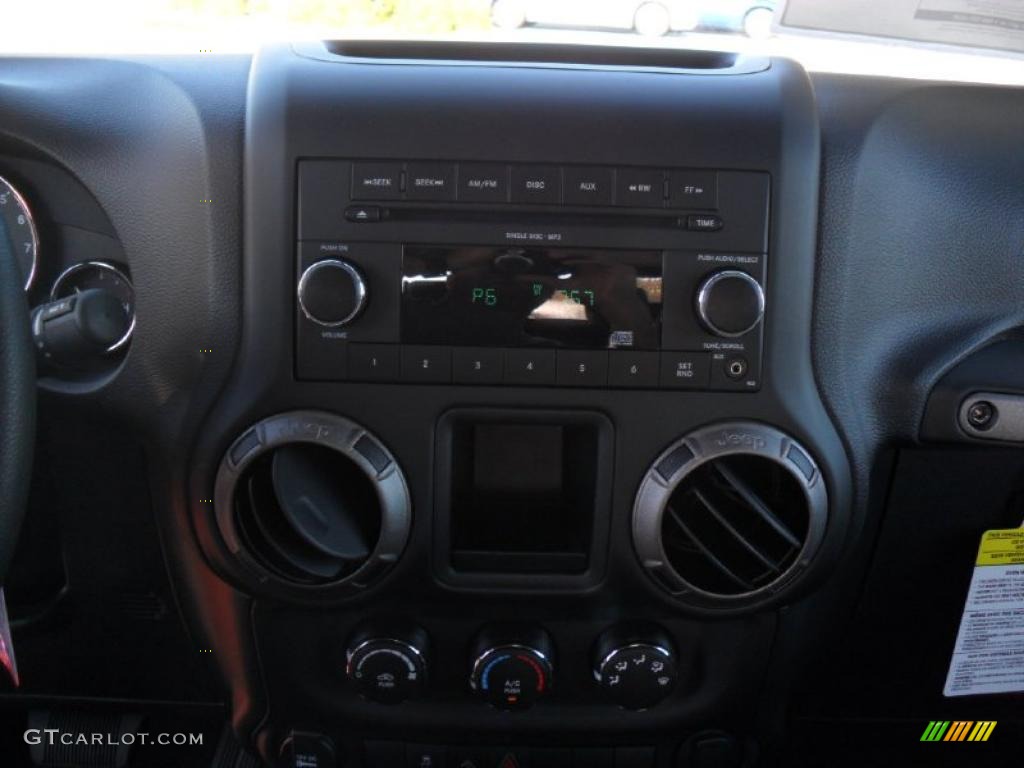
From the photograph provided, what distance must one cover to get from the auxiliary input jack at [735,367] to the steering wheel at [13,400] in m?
0.88

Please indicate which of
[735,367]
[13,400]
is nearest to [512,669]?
[735,367]

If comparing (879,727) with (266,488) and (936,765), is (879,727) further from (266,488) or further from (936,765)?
(266,488)

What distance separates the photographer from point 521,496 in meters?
1.59

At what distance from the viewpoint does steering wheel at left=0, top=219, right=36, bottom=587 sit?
1.21m

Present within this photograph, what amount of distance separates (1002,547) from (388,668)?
0.97m

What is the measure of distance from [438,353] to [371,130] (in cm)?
31

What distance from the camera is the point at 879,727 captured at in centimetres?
186

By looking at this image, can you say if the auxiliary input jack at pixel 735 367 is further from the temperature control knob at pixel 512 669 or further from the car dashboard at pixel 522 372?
the temperature control knob at pixel 512 669

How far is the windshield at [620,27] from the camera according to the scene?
1615mm

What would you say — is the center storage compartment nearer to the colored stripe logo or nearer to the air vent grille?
the air vent grille

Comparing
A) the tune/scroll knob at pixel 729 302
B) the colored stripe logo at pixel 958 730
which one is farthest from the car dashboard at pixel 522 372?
the colored stripe logo at pixel 958 730

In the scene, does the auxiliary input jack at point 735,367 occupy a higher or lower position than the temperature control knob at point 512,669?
higher

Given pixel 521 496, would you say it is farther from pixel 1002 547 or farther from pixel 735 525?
pixel 1002 547

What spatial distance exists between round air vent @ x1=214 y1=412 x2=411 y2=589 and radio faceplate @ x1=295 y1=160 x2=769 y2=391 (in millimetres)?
94
